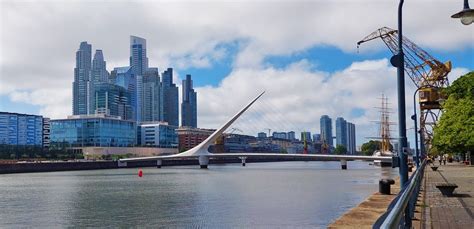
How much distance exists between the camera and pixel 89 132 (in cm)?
18275

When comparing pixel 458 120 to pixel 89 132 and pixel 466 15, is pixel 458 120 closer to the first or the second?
pixel 466 15

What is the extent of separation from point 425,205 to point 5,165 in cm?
10904

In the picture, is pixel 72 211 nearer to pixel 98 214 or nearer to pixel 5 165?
pixel 98 214

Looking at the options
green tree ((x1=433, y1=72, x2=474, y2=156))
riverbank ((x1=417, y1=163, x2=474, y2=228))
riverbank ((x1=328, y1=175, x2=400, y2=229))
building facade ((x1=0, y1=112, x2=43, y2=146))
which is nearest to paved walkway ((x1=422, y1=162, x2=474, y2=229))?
riverbank ((x1=417, y1=163, x2=474, y2=228))

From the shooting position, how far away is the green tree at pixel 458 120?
56.5 meters

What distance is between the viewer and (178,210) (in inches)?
1206

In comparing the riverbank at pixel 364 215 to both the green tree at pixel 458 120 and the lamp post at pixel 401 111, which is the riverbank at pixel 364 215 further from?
the green tree at pixel 458 120

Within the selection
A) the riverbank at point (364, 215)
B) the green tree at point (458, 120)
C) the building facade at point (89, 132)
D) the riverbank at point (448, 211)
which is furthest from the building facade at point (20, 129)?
the riverbank at point (448, 211)

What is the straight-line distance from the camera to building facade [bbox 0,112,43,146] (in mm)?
183375

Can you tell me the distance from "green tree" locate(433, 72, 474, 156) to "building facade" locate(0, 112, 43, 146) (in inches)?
6196

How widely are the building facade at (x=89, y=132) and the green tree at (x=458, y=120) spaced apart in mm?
136283

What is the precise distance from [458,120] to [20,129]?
542ft

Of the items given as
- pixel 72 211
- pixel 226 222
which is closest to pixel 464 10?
pixel 226 222

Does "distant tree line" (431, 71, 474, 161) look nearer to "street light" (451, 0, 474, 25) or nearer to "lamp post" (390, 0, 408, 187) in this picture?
"lamp post" (390, 0, 408, 187)
